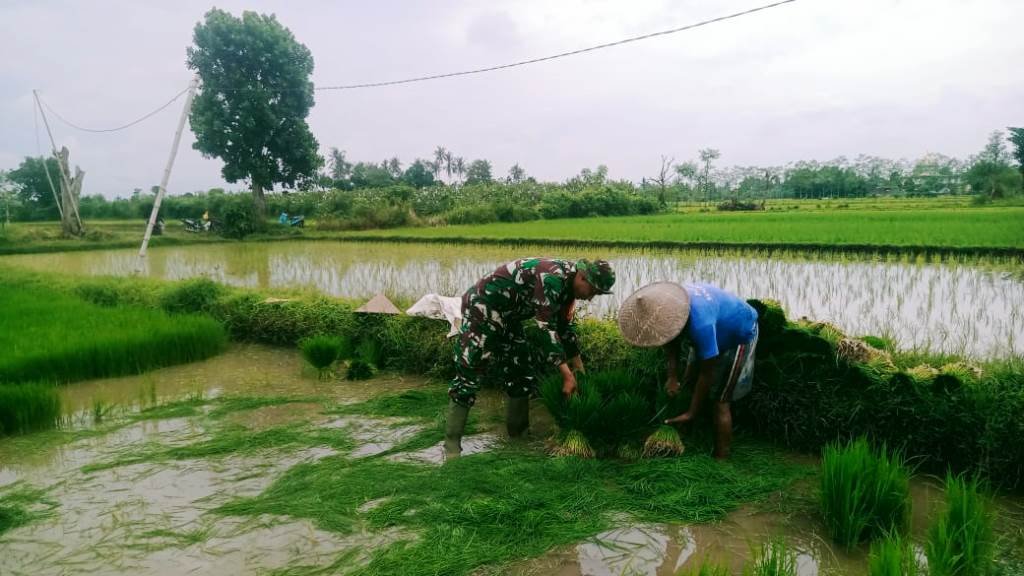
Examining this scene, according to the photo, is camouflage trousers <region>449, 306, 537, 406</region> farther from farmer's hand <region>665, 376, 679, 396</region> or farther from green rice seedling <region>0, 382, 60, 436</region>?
green rice seedling <region>0, 382, 60, 436</region>

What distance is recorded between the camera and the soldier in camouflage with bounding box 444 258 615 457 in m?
3.48

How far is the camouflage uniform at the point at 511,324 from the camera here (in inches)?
139

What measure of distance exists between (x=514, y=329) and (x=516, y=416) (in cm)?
63

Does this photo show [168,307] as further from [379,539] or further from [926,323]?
[926,323]

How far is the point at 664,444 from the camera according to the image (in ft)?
11.6

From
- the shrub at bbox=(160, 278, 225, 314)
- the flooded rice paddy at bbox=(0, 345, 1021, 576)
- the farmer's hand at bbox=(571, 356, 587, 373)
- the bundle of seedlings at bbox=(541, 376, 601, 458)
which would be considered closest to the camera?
the flooded rice paddy at bbox=(0, 345, 1021, 576)

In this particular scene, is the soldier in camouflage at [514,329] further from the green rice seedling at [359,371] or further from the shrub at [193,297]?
the shrub at [193,297]

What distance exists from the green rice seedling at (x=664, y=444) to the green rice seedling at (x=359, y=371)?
2.99 m

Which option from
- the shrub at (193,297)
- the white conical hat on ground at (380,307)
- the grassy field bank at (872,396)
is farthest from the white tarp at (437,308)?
the shrub at (193,297)

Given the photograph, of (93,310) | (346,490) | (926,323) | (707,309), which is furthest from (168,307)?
(926,323)

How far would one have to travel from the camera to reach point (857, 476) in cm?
274

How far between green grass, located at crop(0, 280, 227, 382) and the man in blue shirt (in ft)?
15.9

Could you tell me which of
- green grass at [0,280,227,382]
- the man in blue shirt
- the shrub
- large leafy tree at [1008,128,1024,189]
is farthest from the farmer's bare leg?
large leafy tree at [1008,128,1024,189]

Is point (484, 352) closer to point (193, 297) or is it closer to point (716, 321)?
point (716, 321)
